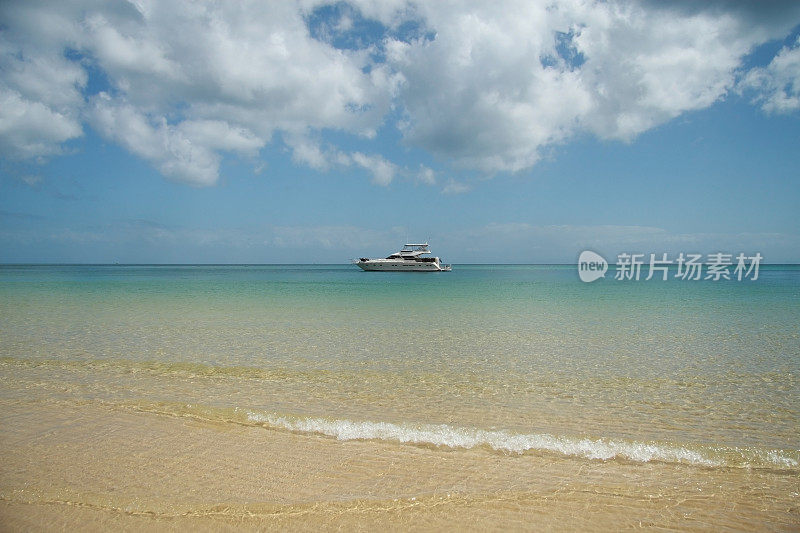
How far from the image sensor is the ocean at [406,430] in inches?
161

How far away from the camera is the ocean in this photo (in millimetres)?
4078

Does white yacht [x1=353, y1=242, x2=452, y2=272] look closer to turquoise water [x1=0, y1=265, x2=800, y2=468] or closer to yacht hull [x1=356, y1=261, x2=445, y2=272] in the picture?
yacht hull [x1=356, y1=261, x2=445, y2=272]

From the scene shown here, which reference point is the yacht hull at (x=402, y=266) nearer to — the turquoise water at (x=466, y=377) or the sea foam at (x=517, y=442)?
the turquoise water at (x=466, y=377)

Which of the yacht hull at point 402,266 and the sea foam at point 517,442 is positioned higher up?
the yacht hull at point 402,266

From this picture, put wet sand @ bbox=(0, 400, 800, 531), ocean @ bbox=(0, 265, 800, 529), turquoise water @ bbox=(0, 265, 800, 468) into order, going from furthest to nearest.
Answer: turquoise water @ bbox=(0, 265, 800, 468), ocean @ bbox=(0, 265, 800, 529), wet sand @ bbox=(0, 400, 800, 531)

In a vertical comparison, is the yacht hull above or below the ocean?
above

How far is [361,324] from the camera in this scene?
56.5 ft

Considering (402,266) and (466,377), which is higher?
(402,266)

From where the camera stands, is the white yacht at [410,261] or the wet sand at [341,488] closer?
the wet sand at [341,488]

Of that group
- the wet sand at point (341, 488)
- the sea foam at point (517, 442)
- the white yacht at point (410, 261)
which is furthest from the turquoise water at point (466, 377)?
the white yacht at point (410, 261)

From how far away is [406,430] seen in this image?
598 cm

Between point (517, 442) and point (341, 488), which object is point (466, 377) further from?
point (341, 488)

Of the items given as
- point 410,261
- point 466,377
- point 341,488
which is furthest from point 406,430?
point 410,261

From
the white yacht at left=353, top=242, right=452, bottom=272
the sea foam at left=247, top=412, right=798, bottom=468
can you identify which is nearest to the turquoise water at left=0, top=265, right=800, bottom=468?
the sea foam at left=247, top=412, right=798, bottom=468
